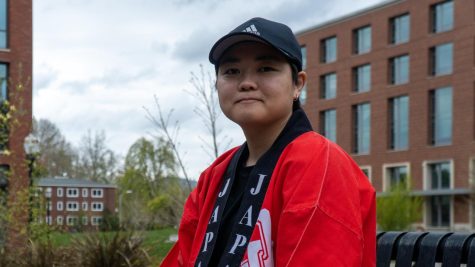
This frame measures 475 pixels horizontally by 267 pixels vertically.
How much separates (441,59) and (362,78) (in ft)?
23.2

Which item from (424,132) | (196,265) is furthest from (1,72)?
(196,265)

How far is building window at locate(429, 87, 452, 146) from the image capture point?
46100 mm

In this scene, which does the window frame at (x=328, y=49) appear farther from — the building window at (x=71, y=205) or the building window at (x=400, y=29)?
the building window at (x=71, y=205)

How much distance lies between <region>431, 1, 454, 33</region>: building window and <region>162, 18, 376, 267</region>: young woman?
45374 millimetres

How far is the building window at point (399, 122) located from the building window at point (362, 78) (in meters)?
2.56

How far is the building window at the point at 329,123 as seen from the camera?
55125 mm

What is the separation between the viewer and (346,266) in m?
2.18

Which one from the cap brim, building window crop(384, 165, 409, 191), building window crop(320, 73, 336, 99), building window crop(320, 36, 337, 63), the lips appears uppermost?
building window crop(320, 36, 337, 63)

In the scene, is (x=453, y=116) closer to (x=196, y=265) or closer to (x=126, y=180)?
(x=126, y=180)

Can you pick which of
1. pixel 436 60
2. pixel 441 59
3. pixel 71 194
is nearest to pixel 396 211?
pixel 441 59

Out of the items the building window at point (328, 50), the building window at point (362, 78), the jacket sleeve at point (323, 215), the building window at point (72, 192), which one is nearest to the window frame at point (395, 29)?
the building window at point (362, 78)

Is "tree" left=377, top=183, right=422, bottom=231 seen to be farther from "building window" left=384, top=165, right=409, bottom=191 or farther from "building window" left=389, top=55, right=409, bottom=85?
"building window" left=389, top=55, right=409, bottom=85

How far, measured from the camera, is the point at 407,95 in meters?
49.0

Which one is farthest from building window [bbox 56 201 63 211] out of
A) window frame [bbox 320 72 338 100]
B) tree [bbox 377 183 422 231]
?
tree [bbox 377 183 422 231]
